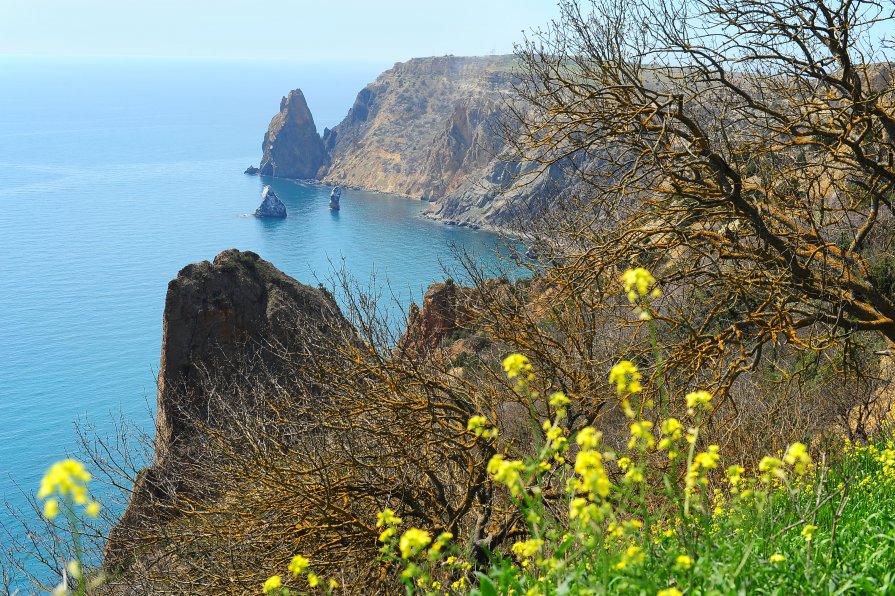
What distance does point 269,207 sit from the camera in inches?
5512

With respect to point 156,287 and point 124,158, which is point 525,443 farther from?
point 124,158

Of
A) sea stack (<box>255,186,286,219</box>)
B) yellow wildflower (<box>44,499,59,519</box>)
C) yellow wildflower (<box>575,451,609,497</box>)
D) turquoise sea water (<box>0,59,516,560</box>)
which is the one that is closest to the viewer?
yellow wildflower (<box>44,499,59,519</box>)

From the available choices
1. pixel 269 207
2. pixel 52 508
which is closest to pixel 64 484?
pixel 52 508

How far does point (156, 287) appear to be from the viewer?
98938 millimetres

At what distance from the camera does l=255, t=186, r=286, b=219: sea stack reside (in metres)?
140

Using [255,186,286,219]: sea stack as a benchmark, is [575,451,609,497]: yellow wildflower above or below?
below

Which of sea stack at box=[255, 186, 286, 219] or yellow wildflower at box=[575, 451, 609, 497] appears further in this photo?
sea stack at box=[255, 186, 286, 219]

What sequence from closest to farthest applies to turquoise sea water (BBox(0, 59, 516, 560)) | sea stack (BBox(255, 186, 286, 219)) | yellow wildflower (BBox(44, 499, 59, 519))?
yellow wildflower (BBox(44, 499, 59, 519)) < turquoise sea water (BBox(0, 59, 516, 560)) < sea stack (BBox(255, 186, 286, 219))

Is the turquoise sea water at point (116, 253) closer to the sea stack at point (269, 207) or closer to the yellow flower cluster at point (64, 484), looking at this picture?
the sea stack at point (269, 207)

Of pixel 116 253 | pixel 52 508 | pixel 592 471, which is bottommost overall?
pixel 592 471

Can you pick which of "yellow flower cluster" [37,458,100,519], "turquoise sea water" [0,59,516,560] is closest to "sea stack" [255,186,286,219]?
"turquoise sea water" [0,59,516,560]

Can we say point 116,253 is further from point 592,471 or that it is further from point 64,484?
point 592,471

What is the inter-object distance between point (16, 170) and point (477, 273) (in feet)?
615

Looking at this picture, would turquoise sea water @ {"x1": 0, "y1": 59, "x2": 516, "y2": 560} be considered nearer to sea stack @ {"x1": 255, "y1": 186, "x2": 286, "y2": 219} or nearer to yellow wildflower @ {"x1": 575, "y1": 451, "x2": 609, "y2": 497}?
sea stack @ {"x1": 255, "y1": 186, "x2": 286, "y2": 219}
